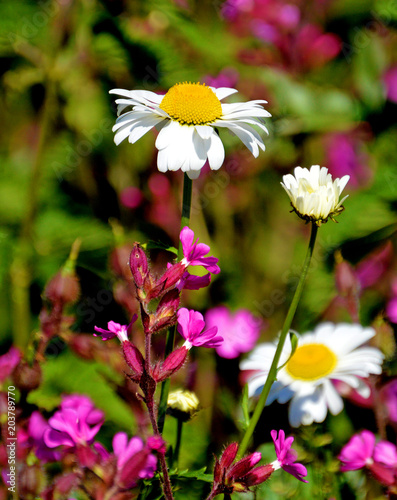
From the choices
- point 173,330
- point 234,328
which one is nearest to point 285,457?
point 173,330

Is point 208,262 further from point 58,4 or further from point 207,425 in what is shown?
point 58,4

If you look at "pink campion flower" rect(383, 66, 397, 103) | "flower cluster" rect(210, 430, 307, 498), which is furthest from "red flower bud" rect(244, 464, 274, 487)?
"pink campion flower" rect(383, 66, 397, 103)

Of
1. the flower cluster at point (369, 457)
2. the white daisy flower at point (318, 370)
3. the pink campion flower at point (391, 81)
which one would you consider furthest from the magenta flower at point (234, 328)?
the pink campion flower at point (391, 81)

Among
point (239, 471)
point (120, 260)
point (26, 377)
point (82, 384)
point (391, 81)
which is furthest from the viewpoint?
point (391, 81)

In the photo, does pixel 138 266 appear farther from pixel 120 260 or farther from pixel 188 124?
pixel 120 260

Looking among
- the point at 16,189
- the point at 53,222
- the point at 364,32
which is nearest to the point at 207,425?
the point at 53,222

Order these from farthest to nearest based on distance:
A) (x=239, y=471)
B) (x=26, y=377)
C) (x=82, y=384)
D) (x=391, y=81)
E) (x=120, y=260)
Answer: (x=391, y=81), (x=82, y=384), (x=120, y=260), (x=26, y=377), (x=239, y=471)

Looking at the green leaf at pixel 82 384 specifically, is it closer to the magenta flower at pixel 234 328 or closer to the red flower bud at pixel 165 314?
the magenta flower at pixel 234 328
